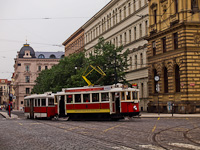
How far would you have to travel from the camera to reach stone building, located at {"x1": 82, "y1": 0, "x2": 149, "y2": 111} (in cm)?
5647

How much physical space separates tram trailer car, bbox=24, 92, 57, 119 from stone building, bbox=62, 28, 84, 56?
1929 inches

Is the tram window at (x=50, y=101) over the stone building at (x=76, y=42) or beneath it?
beneath

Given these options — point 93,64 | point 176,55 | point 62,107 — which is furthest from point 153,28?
point 62,107

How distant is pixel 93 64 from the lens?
4941 centimetres

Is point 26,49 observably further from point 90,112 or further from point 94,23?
point 90,112

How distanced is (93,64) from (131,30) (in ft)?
46.5

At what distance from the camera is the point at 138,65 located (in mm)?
58469

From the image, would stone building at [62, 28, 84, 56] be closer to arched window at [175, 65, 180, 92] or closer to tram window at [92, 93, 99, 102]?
arched window at [175, 65, 180, 92]

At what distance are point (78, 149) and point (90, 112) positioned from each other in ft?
73.0

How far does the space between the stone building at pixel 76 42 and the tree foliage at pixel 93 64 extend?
2386 cm

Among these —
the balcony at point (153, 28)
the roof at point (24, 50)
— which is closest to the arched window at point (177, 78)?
the balcony at point (153, 28)

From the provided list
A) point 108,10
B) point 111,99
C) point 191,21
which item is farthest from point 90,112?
point 108,10

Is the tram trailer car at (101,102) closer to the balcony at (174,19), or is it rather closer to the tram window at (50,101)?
the tram window at (50,101)

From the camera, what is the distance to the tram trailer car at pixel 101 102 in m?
32.3
